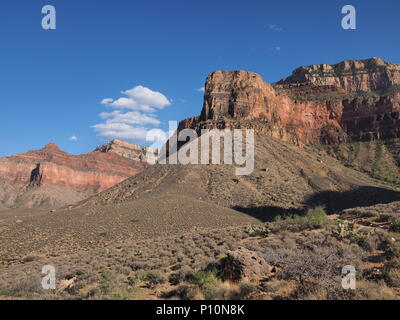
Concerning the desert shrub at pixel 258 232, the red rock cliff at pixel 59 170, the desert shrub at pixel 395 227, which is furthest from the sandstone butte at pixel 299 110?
the desert shrub at pixel 395 227

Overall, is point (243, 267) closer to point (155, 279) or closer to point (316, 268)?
point (316, 268)

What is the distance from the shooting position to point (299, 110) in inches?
3812

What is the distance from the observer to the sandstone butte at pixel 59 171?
383 ft

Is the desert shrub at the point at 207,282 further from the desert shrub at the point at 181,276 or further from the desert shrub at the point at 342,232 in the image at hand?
the desert shrub at the point at 342,232

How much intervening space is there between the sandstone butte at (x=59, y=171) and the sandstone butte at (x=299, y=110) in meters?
48.8

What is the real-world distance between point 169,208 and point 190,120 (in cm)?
7997

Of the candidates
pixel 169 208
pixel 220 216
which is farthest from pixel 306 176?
pixel 169 208

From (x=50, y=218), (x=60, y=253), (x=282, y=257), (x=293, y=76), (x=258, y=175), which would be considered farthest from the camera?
(x=293, y=76)

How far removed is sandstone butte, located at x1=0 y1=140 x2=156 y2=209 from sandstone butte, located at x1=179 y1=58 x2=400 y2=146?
48809mm

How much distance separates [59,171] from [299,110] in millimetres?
95272

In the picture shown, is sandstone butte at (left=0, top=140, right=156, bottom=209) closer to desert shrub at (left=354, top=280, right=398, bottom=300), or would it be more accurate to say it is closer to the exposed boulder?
the exposed boulder

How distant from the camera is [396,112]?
91188mm
